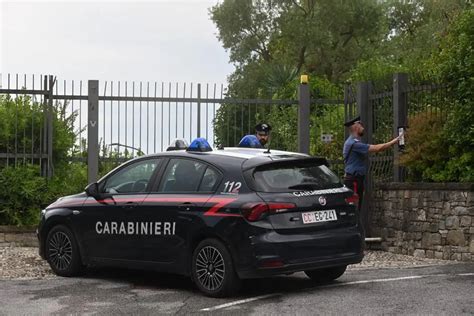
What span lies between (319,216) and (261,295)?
3.23 feet

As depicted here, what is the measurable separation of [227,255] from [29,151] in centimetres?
719

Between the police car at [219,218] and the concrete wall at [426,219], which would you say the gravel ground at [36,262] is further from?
the police car at [219,218]

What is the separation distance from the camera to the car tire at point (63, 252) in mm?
10375

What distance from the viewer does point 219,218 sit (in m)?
8.66

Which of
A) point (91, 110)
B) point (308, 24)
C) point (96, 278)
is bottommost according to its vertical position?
point (96, 278)

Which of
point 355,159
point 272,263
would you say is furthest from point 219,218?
point 355,159

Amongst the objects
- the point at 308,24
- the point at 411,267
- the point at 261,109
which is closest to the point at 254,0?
the point at 308,24

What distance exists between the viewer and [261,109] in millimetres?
15211

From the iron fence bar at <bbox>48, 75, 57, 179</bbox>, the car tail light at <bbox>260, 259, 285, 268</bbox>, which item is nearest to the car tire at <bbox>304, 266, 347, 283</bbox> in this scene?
the car tail light at <bbox>260, 259, 285, 268</bbox>

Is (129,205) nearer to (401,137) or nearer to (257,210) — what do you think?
(257,210)

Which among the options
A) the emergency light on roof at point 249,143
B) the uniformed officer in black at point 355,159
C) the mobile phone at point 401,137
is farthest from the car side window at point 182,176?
the mobile phone at point 401,137

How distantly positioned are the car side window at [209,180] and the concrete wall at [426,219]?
171 inches

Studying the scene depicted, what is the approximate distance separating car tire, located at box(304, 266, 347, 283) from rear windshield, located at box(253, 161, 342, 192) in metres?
1.01

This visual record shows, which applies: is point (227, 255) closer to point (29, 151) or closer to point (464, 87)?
point (464, 87)
